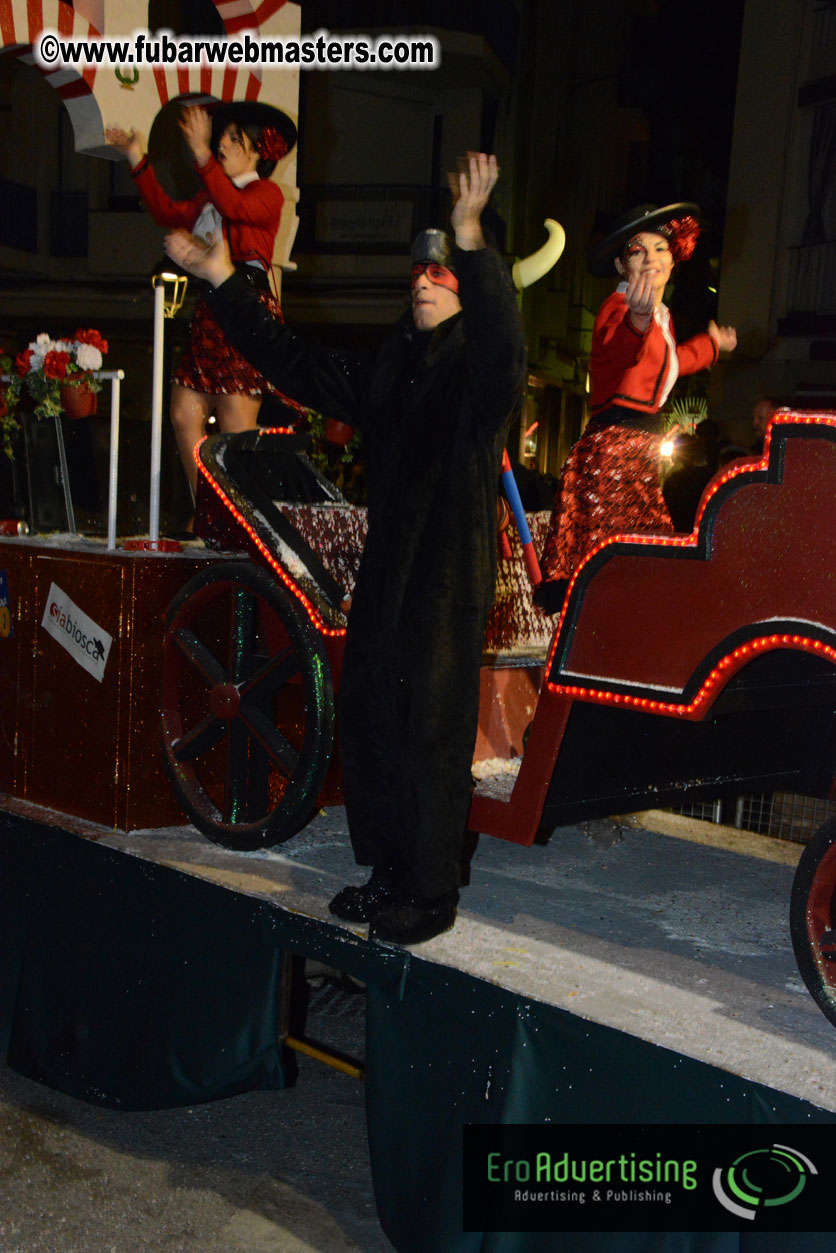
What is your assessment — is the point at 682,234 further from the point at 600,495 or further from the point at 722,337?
the point at 600,495

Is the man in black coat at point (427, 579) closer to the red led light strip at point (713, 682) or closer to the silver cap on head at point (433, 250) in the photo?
the silver cap on head at point (433, 250)

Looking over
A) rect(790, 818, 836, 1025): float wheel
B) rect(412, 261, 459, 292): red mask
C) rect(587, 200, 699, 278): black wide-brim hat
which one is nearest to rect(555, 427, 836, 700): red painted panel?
rect(790, 818, 836, 1025): float wheel

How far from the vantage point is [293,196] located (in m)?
4.81

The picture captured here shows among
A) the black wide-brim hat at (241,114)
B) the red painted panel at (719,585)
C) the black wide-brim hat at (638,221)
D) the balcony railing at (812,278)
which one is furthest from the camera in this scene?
the balcony railing at (812,278)

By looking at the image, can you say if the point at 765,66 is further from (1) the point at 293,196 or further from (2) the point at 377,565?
(2) the point at 377,565

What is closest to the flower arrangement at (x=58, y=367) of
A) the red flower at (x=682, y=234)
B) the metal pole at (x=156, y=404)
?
the metal pole at (x=156, y=404)

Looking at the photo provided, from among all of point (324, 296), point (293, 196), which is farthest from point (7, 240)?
point (293, 196)

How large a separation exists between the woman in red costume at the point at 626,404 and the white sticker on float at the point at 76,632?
1.29 m

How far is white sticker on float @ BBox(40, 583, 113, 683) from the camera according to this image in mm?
3551

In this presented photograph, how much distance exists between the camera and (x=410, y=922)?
107 inches

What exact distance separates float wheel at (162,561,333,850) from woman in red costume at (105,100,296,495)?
0.84 m

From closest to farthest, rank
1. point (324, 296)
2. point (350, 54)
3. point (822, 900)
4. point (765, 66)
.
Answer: point (822, 900), point (350, 54), point (765, 66), point (324, 296)

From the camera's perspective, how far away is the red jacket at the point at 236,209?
163 inches

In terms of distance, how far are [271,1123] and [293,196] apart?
11.1 feet
